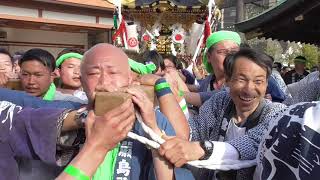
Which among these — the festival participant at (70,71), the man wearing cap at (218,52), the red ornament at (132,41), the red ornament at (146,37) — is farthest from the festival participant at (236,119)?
the red ornament at (146,37)

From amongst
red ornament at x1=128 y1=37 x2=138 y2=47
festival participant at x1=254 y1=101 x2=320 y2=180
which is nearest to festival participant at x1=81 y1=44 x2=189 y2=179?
festival participant at x1=254 y1=101 x2=320 y2=180

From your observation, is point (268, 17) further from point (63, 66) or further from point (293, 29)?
point (63, 66)

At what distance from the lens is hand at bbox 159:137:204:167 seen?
1.54 m

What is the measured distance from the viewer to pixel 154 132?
5.06 ft

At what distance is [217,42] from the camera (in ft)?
9.28

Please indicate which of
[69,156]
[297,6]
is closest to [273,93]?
[297,6]

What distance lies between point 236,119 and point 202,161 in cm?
44

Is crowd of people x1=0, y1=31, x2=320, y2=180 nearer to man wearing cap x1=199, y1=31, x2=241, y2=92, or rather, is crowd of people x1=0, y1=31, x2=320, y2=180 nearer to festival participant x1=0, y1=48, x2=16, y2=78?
man wearing cap x1=199, y1=31, x2=241, y2=92

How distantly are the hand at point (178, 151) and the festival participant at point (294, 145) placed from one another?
30cm

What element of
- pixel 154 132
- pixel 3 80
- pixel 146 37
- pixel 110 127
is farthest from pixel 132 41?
pixel 110 127

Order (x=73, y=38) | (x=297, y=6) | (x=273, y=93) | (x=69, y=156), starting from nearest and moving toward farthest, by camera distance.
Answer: (x=69, y=156), (x=273, y=93), (x=297, y=6), (x=73, y=38)

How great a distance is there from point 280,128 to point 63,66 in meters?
2.59

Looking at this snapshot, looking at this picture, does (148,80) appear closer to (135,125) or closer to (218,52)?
(135,125)

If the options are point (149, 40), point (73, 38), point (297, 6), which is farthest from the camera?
point (73, 38)
